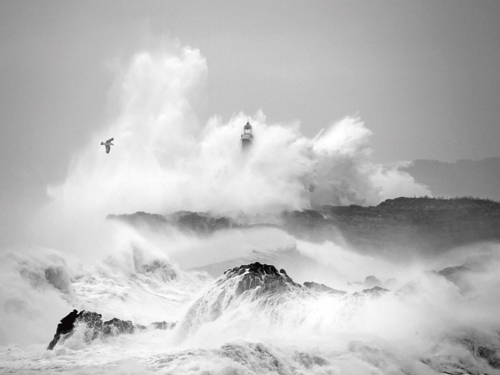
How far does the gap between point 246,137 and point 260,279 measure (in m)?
78.8

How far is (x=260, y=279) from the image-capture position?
5253 centimetres

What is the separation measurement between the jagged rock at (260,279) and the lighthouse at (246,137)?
7615 cm

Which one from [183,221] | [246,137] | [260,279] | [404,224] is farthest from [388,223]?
[260,279]

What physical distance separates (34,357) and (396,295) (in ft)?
105

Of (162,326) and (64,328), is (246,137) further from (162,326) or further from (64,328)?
(64,328)

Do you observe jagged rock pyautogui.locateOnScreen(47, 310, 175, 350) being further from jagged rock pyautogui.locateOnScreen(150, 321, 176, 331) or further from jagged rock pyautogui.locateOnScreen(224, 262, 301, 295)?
jagged rock pyautogui.locateOnScreen(224, 262, 301, 295)

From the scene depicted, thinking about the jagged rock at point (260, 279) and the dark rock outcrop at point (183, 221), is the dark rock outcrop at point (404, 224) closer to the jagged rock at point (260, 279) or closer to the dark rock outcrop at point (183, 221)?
the dark rock outcrop at point (183, 221)

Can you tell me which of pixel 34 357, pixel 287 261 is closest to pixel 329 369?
pixel 34 357

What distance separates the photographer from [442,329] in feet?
141

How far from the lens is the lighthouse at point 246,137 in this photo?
421 ft

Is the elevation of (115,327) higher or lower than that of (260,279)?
lower

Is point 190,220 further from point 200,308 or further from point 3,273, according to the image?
point 200,308

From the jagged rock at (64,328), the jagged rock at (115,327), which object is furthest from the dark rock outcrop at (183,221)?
the jagged rock at (64,328)

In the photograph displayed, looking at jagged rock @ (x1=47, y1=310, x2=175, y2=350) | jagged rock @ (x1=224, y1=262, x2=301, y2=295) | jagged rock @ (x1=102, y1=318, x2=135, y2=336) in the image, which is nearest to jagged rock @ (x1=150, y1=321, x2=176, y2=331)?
jagged rock @ (x1=102, y1=318, x2=135, y2=336)
